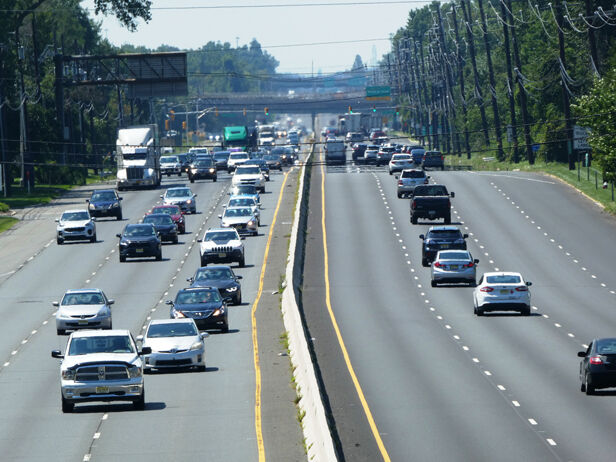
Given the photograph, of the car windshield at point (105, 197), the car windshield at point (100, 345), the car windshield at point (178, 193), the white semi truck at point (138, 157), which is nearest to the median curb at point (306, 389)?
the car windshield at point (100, 345)

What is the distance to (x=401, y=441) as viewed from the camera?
24.4 m

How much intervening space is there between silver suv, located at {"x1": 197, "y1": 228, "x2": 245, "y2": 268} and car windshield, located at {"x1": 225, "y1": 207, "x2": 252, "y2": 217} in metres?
11.0

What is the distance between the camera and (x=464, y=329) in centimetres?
4328

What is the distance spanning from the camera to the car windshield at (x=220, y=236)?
59.8 meters

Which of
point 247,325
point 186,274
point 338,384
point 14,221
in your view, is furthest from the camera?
point 14,221

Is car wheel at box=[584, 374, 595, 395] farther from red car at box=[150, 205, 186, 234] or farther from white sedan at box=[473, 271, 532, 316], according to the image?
red car at box=[150, 205, 186, 234]

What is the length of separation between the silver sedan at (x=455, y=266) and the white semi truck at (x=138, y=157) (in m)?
43.9

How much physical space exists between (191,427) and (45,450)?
10.3 ft

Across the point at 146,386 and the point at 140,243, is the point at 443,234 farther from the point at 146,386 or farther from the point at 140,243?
the point at 146,386

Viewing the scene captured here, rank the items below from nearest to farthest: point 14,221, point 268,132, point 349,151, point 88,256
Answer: point 88,256, point 14,221, point 349,151, point 268,132

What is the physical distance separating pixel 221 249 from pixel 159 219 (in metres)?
11.0

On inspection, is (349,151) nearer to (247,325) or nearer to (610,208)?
(610,208)

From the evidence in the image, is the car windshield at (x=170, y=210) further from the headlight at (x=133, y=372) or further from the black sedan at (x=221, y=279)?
the headlight at (x=133, y=372)

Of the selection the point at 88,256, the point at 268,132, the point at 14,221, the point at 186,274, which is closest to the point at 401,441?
the point at 186,274
